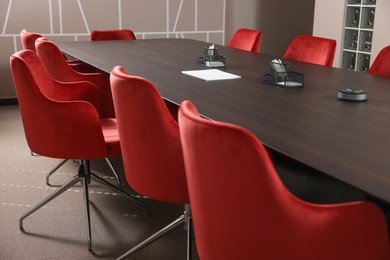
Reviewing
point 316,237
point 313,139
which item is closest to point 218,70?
point 313,139

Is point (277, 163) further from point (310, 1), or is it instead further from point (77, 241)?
point (310, 1)

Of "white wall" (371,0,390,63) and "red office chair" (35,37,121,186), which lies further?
"white wall" (371,0,390,63)

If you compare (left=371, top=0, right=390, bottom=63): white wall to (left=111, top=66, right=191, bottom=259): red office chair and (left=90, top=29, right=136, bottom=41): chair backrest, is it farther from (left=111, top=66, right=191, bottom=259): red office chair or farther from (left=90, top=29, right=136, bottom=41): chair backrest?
(left=111, top=66, right=191, bottom=259): red office chair

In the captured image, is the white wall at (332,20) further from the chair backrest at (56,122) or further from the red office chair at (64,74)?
the chair backrest at (56,122)

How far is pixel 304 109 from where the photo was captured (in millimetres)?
1939

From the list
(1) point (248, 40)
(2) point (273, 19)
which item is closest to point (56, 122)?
(1) point (248, 40)

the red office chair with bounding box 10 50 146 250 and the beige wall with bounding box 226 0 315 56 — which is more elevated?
the beige wall with bounding box 226 0 315 56

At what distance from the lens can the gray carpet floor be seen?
2463mm

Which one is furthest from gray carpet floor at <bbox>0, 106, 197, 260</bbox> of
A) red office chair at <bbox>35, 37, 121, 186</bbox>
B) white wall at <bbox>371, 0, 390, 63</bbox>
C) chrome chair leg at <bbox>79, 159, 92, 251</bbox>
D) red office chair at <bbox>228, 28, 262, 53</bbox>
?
white wall at <bbox>371, 0, 390, 63</bbox>

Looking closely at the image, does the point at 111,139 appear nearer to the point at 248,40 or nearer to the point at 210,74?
the point at 210,74

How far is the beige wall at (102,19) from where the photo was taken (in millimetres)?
5559

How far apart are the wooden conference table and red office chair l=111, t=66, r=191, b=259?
180 millimetres

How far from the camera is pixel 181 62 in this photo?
3.20 m

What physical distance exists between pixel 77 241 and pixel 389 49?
2038mm
